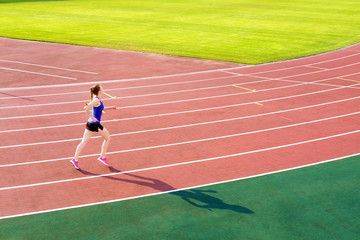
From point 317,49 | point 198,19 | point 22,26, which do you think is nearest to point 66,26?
point 22,26

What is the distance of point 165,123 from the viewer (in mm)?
13773

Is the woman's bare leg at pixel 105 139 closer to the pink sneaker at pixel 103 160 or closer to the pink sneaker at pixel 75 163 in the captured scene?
the pink sneaker at pixel 103 160

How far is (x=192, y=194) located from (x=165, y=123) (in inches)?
189

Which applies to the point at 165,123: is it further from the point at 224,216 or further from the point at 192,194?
the point at 224,216

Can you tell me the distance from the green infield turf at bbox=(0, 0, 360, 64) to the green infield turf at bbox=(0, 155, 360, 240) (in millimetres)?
13514

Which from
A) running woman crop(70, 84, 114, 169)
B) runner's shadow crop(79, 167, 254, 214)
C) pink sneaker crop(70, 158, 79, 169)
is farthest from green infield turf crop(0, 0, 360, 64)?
runner's shadow crop(79, 167, 254, 214)

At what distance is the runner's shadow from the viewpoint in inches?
341

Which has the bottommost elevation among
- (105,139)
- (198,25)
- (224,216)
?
(224,216)

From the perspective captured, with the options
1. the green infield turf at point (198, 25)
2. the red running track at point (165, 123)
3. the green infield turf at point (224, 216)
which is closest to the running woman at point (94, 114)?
the red running track at point (165, 123)

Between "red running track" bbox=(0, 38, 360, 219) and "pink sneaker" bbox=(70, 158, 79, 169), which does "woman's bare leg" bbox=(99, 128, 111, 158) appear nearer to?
"red running track" bbox=(0, 38, 360, 219)

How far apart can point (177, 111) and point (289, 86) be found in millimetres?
5276

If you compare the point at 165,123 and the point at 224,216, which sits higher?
the point at 165,123

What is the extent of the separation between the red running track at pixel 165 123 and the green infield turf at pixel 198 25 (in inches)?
139

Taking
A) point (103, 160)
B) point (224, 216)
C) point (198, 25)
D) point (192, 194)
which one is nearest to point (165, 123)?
point (103, 160)
